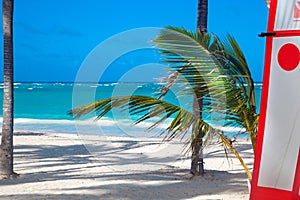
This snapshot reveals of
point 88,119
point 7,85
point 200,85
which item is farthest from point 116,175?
point 88,119

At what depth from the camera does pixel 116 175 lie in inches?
296

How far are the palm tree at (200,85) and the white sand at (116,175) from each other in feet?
4.90

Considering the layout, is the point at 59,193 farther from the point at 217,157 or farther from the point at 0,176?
the point at 217,157

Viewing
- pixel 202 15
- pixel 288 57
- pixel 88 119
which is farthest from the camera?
pixel 88 119

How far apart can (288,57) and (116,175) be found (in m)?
5.47

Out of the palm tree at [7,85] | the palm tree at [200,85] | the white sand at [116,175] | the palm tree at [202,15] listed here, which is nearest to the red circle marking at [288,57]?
the palm tree at [200,85]

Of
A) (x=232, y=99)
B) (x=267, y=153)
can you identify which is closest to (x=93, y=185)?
(x=232, y=99)

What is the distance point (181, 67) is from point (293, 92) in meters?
2.24

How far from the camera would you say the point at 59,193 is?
5.89 m

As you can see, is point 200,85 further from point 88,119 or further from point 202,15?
point 88,119

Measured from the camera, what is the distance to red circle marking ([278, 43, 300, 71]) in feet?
8.18

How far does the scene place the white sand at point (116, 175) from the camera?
597cm

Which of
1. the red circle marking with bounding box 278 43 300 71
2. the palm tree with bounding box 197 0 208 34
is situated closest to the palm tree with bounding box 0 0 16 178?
the palm tree with bounding box 197 0 208 34

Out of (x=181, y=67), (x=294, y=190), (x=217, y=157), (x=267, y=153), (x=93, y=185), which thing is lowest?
(x=217, y=157)
